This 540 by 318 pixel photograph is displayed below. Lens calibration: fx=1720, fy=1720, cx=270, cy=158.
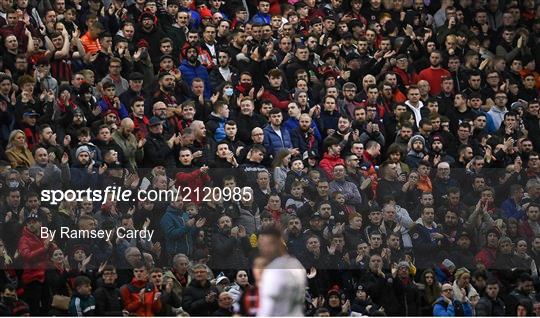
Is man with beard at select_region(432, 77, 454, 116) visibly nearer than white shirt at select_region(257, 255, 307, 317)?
No

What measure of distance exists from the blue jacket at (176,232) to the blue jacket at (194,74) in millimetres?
3010

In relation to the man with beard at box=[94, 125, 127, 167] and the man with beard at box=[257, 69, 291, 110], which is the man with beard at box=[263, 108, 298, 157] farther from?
the man with beard at box=[94, 125, 127, 167]

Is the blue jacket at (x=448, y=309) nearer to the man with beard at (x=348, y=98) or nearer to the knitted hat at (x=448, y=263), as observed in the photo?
the knitted hat at (x=448, y=263)

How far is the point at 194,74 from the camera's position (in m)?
23.0

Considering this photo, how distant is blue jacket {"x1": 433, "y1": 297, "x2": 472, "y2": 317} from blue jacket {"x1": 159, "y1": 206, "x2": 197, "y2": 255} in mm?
2957

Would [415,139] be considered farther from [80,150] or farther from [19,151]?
[19,151]

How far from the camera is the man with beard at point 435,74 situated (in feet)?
80.1

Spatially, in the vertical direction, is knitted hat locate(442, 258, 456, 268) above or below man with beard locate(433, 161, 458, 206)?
below

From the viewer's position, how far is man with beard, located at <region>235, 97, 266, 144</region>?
72.5 feet

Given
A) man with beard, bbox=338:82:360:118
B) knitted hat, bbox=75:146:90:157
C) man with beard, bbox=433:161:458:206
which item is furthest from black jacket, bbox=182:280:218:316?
man with beard, bbox=338:82:360:118

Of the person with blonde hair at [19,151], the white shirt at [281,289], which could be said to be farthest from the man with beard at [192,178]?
the white shirt at [281,289]

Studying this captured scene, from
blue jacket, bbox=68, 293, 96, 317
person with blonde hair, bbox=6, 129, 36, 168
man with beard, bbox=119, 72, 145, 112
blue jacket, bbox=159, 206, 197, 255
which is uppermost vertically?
man with beard, bbox=119, 72, 145, 112

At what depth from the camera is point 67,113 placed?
2114 cm

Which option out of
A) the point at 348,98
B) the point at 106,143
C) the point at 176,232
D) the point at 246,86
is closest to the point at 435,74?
the point at 348,98
